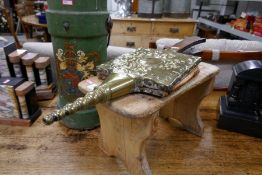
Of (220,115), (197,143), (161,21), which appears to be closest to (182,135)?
(197,143)

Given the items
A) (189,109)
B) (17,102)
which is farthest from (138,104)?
(17,102)

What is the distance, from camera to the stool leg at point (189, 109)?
3.41 ft

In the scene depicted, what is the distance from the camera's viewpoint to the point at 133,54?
2.98ft

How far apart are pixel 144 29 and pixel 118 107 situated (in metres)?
2.09

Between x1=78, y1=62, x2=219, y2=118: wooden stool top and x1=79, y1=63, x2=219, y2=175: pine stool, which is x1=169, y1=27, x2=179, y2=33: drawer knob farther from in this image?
x1=78, y1=62, x2=219, y2=118: wooden stool top

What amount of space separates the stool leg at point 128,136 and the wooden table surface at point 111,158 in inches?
3.6

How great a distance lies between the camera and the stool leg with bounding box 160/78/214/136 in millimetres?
1040

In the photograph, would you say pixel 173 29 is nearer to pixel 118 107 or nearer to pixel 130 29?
pixel 130 29

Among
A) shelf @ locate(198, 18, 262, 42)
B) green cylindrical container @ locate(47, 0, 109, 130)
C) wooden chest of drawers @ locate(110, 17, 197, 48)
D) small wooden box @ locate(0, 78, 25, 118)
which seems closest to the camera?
green cylindrical container @ locate(47, 0, 109, 130)

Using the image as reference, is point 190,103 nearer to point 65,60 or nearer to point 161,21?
point 65,60

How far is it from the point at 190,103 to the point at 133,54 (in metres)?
0.42

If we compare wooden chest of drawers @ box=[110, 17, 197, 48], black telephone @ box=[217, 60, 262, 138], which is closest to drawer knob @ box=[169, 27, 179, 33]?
wooden chest of drawers @ box=[110, 17, 197, 48]

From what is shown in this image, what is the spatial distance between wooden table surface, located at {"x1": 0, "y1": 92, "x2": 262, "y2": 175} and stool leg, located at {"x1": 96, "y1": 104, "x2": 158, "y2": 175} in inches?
3.6

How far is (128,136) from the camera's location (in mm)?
745
